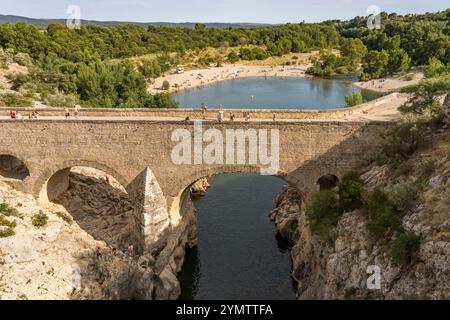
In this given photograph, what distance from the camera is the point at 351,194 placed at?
23844 millimetres

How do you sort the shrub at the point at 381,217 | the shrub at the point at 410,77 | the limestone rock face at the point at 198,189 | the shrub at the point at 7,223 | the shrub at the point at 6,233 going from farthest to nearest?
the shrub at the point at 410,77
the limestone rock face at the point at 198,189
the shrub at the point at 7,223
the shrub at the point at 6,233
the shrub at the point at 381,217

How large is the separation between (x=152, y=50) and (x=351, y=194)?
9468cm

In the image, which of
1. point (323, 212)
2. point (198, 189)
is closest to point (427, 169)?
point (323, 212)

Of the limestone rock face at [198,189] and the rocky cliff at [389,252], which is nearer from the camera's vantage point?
the rocky cliff at [389,252]

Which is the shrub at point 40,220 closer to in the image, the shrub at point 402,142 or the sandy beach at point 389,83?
the shrub at point 402,142

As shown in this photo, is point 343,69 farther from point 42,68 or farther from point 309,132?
point 309,132

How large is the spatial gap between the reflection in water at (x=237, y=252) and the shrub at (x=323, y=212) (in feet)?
17.6

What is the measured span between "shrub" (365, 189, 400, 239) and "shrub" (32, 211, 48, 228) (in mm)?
20119

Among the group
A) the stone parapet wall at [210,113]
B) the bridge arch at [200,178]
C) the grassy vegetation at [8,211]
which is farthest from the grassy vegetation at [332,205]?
the grassy vegetation at [8,211]

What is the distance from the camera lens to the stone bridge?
25.7m

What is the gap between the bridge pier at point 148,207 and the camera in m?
27.1

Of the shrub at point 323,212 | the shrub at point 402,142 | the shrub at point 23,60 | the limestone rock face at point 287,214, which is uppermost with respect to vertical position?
the shrub at point 23,60

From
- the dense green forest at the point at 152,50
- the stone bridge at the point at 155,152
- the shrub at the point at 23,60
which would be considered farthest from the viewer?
the shrub at the point at 23,60

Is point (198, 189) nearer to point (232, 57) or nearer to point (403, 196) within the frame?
point (403, 196)
